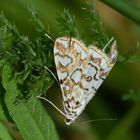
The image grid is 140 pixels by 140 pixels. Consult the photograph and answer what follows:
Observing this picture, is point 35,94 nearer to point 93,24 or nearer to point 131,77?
point 93,24

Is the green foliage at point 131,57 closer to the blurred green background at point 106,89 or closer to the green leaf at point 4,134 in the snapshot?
the green leaf at point 4,134

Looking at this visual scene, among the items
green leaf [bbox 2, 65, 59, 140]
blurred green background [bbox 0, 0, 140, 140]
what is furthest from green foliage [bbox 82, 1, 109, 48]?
blurred green background [bbox 0, 0, 140, 140]

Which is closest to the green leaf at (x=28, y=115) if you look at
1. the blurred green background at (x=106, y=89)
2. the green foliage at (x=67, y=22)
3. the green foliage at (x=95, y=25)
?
the green foliage at (x=67, y=22)

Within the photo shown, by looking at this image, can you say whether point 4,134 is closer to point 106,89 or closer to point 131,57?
point 131,57

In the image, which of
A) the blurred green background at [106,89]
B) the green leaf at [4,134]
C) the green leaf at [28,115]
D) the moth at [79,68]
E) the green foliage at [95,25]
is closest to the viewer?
the green leaf at [4,134]

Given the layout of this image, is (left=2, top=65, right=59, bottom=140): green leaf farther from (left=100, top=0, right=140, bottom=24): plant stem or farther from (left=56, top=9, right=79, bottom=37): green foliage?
(left=100, top=0, right=140, bottom=24): plant stem

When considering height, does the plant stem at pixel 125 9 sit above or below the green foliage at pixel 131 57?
above

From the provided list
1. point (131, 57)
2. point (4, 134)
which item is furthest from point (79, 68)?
point (4, 134)
